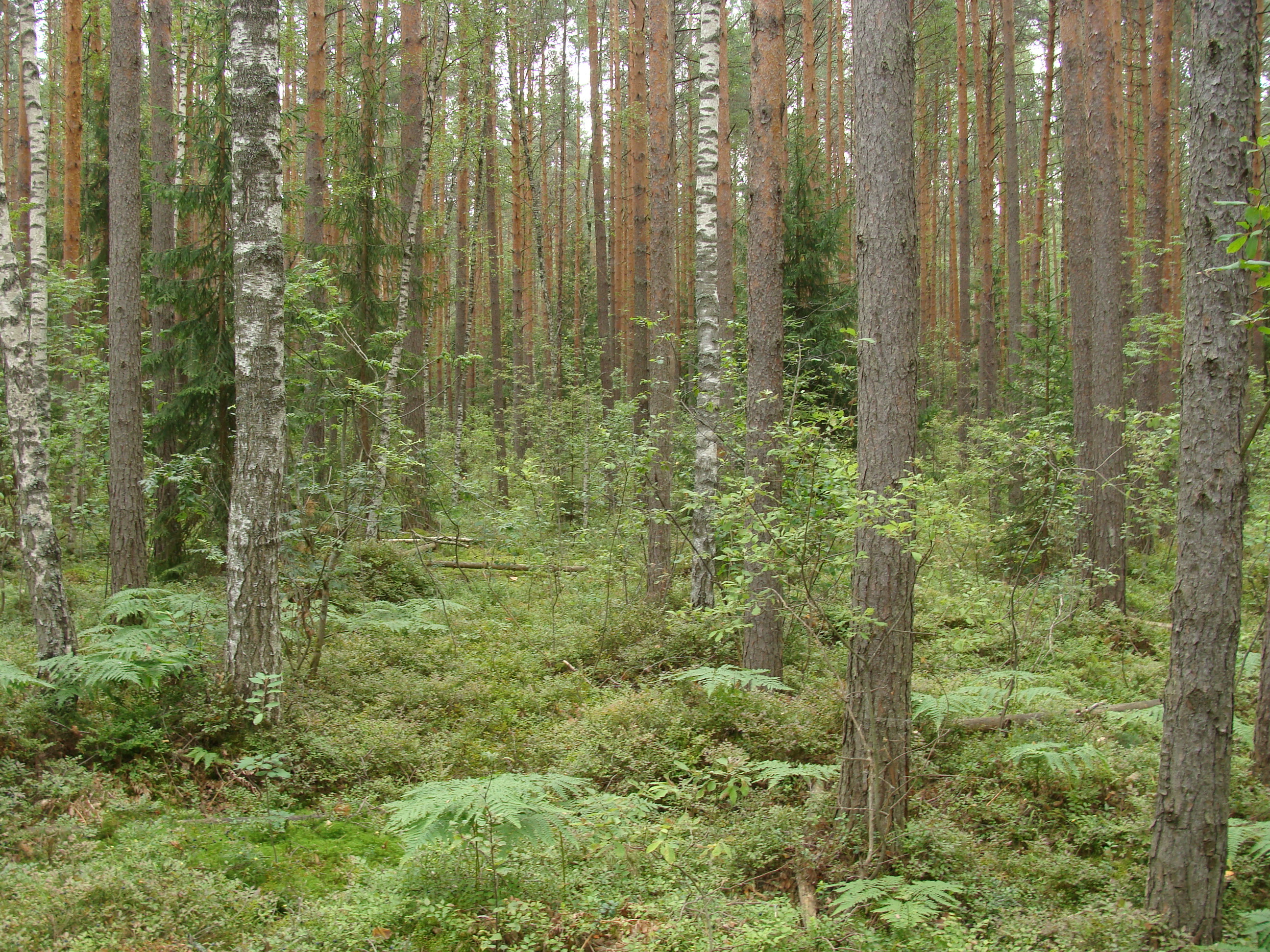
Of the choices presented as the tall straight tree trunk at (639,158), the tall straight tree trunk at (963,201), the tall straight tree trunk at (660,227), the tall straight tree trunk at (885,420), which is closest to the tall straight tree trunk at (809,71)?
the tall straight tree trunk at (963,201)

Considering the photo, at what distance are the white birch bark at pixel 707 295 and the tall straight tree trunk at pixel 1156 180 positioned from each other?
879 cm

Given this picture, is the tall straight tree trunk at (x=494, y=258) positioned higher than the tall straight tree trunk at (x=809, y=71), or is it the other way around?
the tall straight tree trunk at (x=809, y=71)

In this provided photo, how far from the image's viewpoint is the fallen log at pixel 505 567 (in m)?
12.3

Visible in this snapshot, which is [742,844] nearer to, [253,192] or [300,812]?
[300,812]

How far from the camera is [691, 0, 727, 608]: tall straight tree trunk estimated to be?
28.1 ft

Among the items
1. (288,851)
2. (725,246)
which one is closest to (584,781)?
(288,851)

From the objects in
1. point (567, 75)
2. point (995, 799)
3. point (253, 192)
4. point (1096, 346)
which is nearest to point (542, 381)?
point (567, 75)

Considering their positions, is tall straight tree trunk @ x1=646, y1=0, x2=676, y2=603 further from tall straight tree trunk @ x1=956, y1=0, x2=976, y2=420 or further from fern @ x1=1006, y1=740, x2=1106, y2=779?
tall straight tree trunk @ x1=956, y1=0, x2=976, y2=420

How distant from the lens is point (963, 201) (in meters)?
21.2

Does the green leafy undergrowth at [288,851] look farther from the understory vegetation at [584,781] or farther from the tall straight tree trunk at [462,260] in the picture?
the tall straight tree trunk at [462,260]

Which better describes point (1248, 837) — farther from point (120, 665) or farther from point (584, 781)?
point (120, 665)

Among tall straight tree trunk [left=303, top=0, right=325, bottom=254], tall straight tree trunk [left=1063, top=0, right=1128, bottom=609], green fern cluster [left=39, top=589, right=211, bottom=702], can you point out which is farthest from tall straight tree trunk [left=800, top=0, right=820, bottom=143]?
green fern cluster [left=39, top=589, right=211, bottom=702]

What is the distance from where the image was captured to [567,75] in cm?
2836

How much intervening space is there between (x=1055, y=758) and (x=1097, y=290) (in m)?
7.92
